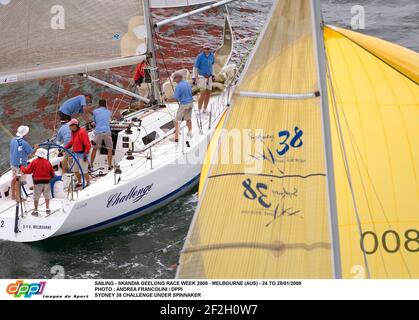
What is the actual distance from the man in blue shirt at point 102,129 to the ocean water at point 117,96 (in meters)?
1.73

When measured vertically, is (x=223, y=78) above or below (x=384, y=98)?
below

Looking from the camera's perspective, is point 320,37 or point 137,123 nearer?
point 320,37

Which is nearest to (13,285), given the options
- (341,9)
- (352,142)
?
(352,142)

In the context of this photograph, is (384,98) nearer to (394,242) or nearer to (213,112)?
(394,242)

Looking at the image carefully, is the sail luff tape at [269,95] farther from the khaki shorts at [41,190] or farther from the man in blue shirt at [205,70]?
the man in blue shirt at [205,70]

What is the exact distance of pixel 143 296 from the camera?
9.12m

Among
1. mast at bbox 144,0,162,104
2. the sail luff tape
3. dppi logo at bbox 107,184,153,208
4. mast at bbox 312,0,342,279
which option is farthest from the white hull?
mast at bbox 312,0,342,279

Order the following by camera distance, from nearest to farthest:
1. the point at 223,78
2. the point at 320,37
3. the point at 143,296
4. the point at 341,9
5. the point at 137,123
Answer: the point at 320,37, the point at 143,296, the point at 137,123, the point at 223,78, the point at 341,9

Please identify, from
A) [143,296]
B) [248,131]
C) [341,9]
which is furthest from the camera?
[341,9]

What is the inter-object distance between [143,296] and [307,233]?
219 cm

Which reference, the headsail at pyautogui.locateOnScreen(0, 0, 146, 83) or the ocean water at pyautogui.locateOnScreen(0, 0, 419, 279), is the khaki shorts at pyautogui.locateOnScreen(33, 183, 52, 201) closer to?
the ocean water at pyautogui.locateOnScreen(0, 0, 419, 279)

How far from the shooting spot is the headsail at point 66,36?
14.6 metres

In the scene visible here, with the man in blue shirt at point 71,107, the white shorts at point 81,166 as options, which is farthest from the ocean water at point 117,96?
the man in blue shirt at point 71,107
